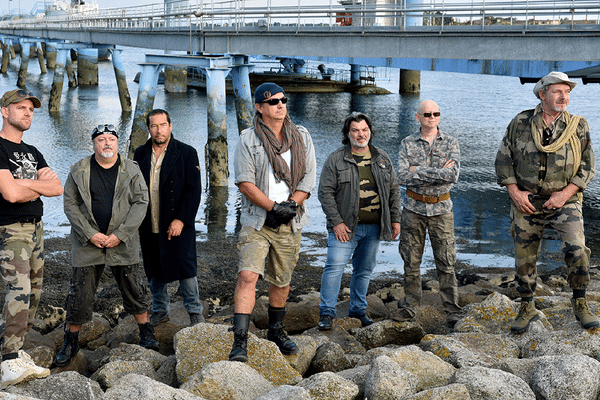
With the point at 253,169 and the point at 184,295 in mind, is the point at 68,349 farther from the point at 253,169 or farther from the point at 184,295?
the point at 253,169

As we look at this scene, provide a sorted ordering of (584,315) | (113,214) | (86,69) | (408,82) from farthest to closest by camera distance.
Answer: (408,82) < (86,69) < (584,315) < (113,214)

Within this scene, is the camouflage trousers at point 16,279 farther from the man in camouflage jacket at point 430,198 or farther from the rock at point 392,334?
the man in camouflage jacket at point 430,198

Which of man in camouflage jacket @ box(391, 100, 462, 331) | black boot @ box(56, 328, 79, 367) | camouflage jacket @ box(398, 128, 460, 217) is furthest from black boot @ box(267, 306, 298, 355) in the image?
camouflage jacket @ box(398, 128, 460, 217)

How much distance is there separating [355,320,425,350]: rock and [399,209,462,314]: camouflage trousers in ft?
0.99

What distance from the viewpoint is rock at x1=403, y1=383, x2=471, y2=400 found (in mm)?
3719

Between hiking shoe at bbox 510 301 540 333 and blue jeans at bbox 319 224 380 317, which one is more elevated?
blue jeans at bbox 319 224 380 317

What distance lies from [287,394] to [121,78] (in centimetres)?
3173

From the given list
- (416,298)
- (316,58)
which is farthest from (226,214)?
(416,298)

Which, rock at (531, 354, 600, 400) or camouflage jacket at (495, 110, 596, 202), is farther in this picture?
camouflage jacket at (495, 110, 596, 202)

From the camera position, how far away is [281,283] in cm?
472

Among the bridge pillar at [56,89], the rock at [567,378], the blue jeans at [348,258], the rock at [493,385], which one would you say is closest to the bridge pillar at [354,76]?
the bridge pillar at [56,89]

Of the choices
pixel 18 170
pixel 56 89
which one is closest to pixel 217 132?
pixel 18 170

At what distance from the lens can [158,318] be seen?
603 centimetres

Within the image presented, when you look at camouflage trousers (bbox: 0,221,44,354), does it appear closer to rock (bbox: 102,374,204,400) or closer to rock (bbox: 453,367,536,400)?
rock (bbox: 102,374,204,400)
